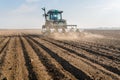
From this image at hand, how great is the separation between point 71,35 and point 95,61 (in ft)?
61.4

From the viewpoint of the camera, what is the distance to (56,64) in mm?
9609

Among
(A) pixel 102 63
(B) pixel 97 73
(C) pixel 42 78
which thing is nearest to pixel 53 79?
(C) pixel 42 78

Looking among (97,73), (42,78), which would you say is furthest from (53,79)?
(97,73)

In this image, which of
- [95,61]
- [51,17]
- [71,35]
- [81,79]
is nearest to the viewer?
[81,79]

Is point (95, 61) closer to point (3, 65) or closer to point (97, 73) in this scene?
point (97, 73)

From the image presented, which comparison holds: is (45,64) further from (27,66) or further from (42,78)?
(42,78)

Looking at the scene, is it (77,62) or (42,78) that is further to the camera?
(77,62)

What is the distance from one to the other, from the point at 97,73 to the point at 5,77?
2838 millimetres

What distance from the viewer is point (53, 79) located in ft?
23.5

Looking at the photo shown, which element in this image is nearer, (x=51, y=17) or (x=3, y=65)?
(x=3, y=65)

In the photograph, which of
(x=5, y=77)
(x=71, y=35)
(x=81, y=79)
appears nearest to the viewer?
(x=81, y=79)

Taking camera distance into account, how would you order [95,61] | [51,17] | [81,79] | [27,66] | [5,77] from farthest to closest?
[51,17]
[95,61]
[27,66]
[5,77]
[81,79]

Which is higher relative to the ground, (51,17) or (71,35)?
(51,17)

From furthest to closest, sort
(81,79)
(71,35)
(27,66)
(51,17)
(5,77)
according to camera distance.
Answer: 1. (51,17)
2. (71,35)
3. (27,66)
4. (5,77)
5. (81,79)
